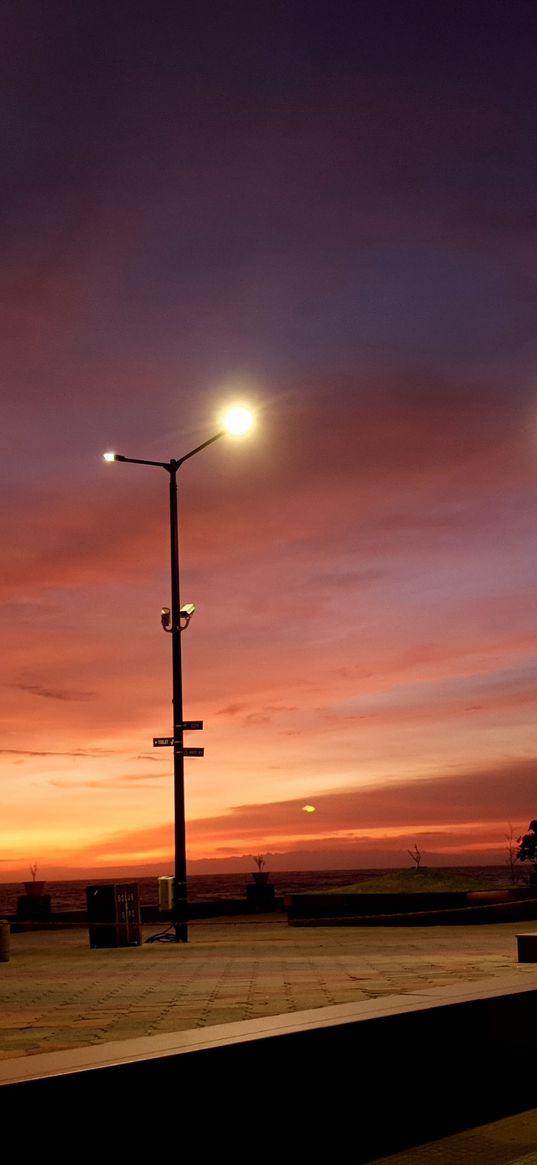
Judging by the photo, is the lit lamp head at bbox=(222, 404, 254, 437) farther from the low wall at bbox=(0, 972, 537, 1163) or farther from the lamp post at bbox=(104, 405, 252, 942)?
the low wall at bbox=(0, 972, 537, 1163)

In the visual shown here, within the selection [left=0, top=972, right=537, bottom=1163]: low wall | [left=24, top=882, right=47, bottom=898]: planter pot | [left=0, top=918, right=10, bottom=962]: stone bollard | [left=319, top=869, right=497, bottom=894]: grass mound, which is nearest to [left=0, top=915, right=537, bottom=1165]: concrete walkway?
[left=0, top=918, right=10, bottom=962]: stone bollard

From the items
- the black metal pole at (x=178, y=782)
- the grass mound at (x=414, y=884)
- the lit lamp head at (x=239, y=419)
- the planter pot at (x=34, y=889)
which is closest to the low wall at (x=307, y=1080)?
the black metal pole at (x=178, y=782)

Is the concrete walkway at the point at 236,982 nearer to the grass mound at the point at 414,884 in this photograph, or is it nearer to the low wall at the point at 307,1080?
the low wall at the point at 307,1080

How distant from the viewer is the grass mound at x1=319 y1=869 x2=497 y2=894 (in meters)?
33.3

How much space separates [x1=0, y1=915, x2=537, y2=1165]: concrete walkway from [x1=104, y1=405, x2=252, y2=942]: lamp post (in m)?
0.81

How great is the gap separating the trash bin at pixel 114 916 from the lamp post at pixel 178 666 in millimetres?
941

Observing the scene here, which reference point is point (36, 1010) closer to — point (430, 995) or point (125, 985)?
point (125, 985)

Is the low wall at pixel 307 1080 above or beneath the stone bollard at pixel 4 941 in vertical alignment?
beneath

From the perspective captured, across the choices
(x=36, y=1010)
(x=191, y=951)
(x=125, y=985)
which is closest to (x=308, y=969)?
(x=125, y=985)

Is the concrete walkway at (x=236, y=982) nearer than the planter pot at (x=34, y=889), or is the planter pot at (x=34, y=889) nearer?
the concrete walkway at (x=236, y=982)

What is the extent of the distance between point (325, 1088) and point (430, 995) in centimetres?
171

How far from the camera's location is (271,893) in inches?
1566

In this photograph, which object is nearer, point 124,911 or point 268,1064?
point 268,1064

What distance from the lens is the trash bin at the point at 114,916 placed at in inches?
871
